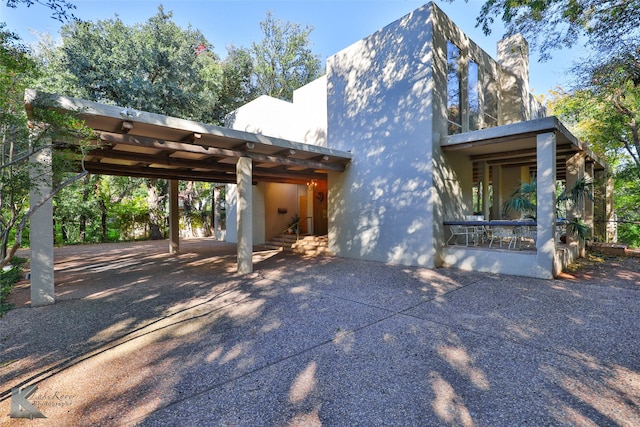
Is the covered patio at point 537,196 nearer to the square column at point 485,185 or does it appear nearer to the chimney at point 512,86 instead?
the square column at point 485,185

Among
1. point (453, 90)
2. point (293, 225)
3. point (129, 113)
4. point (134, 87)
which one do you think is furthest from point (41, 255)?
point (134, 87)

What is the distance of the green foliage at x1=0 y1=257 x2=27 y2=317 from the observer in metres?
4.66

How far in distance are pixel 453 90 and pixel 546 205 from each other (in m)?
3.93

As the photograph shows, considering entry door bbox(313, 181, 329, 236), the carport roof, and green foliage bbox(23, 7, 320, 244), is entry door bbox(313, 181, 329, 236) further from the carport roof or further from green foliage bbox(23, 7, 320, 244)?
green foliage bbox(23, 7, 320, 244)

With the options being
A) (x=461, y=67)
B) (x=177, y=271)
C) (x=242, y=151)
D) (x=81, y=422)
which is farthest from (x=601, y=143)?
(x=81, y=422)

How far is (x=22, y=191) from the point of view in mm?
Answer: 3180

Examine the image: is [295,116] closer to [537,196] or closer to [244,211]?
[244,211]

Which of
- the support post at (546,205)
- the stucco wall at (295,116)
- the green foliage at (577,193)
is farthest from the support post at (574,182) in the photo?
the stucco wall at (295,116)

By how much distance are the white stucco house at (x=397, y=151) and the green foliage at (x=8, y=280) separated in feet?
1.66

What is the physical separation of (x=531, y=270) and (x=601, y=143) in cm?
1084

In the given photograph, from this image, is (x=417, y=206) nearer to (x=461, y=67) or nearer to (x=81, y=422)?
(x=461, y=67)

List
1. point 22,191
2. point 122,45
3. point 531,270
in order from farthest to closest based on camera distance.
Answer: point 122,45 → point 531,270 → point 22,191

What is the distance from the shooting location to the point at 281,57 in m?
A: 21.8

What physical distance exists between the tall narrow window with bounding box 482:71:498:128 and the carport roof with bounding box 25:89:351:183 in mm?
4767
